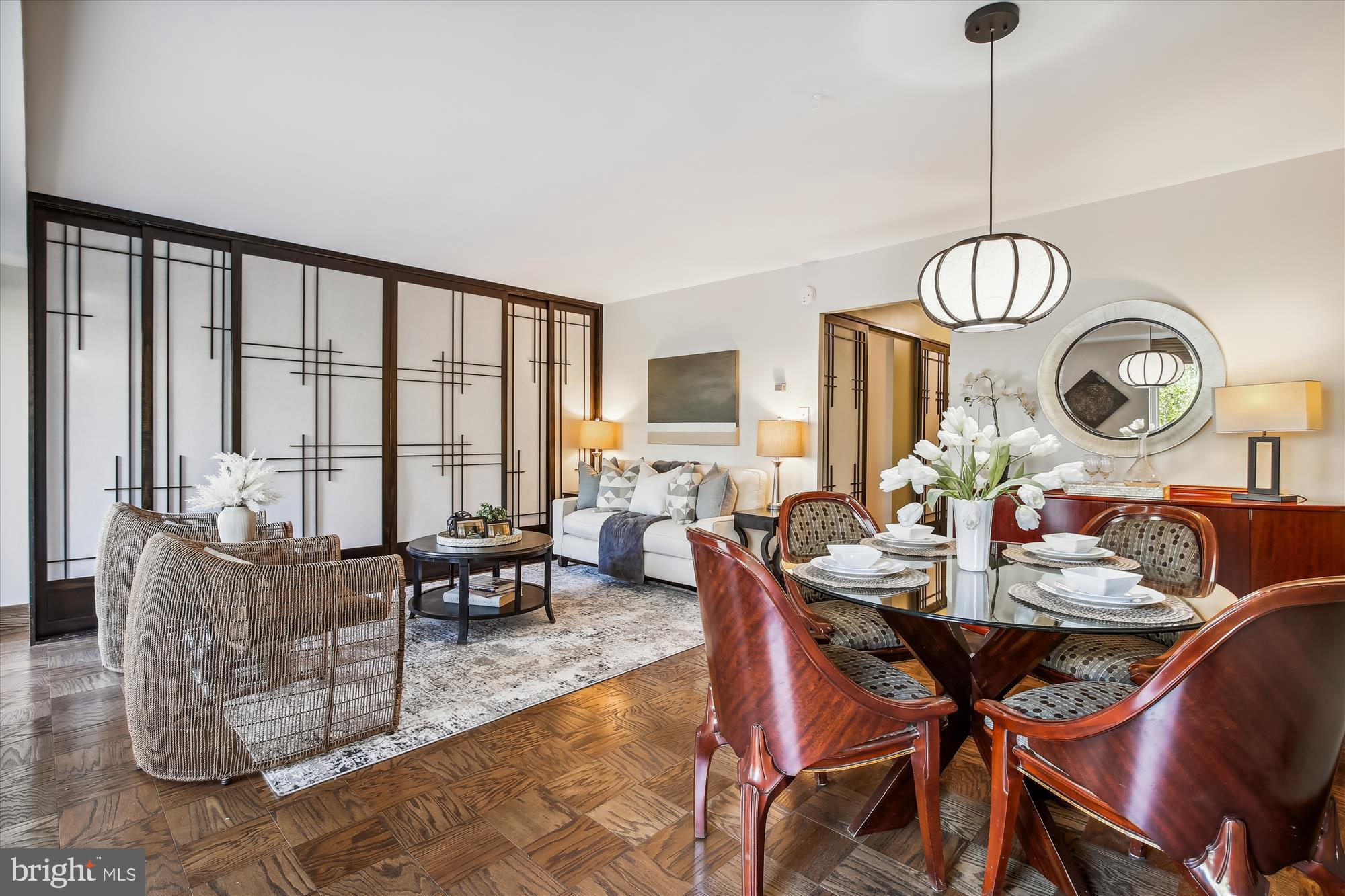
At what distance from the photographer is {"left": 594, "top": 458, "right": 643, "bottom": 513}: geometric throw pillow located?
543 centimetres

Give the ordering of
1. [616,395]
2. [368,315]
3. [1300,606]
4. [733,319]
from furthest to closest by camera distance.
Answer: [616,395]
[733,319]
[368,315]
[1300,606]

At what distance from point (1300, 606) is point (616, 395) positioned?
5.69 meters

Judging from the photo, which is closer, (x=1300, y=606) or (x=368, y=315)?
(x=1300, y=606)

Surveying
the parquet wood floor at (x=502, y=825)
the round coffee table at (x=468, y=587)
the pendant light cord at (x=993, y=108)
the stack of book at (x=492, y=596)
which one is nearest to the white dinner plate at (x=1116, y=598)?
the parquet wood floor at (x=502, y=825)

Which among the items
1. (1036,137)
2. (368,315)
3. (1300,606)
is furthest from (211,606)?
(1036,137)

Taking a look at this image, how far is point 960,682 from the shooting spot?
6.85 feet

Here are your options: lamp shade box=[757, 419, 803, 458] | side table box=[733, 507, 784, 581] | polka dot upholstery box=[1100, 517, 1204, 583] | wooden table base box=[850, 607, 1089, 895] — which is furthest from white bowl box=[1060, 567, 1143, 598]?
lamp shade box=[757, 419, 803, 458]

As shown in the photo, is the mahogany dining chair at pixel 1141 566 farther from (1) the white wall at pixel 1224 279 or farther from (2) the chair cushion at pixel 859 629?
(1) the white wall at pixel 1224 279

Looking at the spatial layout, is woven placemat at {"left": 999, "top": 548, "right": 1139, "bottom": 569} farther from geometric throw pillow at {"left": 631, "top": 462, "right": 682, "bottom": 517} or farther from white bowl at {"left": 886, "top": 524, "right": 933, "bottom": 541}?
geometric throw pillow at {"left": 631, "top": 462, "right": 682, "bottom": 517}

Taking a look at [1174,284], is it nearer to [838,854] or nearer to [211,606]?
[838,854]

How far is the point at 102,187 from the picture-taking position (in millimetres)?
3516

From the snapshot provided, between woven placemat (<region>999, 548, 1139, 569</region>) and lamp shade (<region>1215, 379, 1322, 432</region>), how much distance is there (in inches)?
55.4

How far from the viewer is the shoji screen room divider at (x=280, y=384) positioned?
373 cm

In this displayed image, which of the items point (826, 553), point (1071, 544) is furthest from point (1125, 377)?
point (826, 553)
